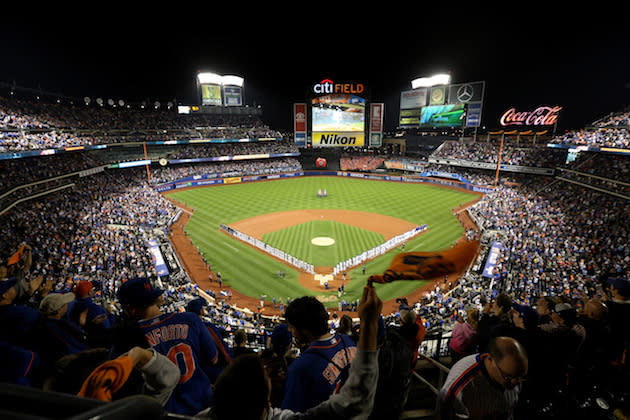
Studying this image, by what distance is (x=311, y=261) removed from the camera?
2273cm

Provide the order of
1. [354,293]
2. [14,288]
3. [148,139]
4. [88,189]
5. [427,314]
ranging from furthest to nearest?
[148,139], [88,189], [354,293], [427,314], [14,288]

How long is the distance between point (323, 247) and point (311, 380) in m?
22.7

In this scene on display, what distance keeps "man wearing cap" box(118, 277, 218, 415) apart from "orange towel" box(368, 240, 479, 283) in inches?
88.7

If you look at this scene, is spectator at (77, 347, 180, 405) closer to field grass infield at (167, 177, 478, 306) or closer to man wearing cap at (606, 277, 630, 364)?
man wearing cap at (606, 277, 630, 364)

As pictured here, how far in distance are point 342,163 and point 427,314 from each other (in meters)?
54.6

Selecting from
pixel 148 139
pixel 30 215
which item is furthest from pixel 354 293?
pixel 148 139

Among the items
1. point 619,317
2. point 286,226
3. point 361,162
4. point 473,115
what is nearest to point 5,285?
point 619,317

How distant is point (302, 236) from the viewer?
2786cm

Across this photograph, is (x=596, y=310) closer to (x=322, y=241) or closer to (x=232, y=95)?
(x=322, y=241)

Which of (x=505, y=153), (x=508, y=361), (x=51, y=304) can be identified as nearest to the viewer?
(x=508, y=361)

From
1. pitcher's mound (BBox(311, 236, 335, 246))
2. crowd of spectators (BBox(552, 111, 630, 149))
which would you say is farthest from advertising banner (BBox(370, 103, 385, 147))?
pitcher's mound (BBox(311, 236, 335, 246))

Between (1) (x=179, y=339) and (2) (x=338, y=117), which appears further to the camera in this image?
(2) (x=338, y=117)

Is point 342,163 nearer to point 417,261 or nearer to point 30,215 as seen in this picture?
point 30,215

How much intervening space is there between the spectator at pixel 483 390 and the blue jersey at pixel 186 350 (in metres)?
2.41
